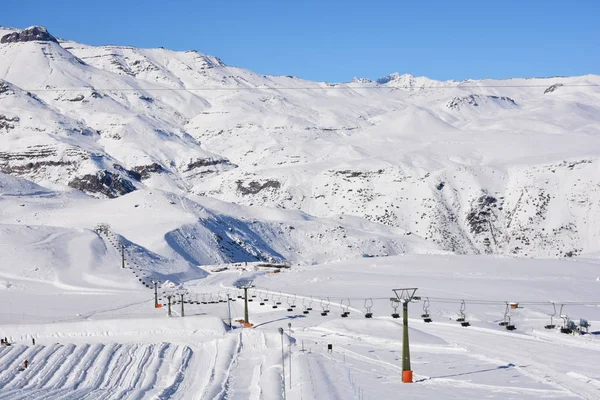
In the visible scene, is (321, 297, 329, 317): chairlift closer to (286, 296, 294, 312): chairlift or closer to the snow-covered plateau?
the snow-covered plateau

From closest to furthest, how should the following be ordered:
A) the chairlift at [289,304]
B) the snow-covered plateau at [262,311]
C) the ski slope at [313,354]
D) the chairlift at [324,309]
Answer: the ski slope at [313,354] < the snow-covered plateau at [262,311] < the chairlift at [324,309] < the chairlift at [289,304]

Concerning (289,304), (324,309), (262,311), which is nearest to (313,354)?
(324,309)

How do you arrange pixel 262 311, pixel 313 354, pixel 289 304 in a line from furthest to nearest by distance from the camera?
pixel 289 304
pixel 262 311
pixel 313 354

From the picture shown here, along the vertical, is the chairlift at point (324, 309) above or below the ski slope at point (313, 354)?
above

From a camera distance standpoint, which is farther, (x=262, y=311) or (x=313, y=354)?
(x=262, y=311)

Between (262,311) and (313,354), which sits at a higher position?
(262,311)

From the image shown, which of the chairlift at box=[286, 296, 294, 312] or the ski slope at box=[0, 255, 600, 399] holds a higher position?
the chairlift at box=[286, 296, 294, 312]

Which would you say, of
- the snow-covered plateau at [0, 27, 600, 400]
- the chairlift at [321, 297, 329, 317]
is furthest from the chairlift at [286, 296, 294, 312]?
the chairlift at [321, 297, 329, 317]

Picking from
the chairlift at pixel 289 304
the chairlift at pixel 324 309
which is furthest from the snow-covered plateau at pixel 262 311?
the chairlift at pixel 324 309

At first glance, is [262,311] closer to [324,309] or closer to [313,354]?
[324,309]

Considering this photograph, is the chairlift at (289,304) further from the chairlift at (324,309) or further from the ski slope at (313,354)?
the chairlift at (324,309)

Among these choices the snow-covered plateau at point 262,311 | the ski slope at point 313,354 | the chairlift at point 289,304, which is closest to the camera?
the ski slope at point 313,354

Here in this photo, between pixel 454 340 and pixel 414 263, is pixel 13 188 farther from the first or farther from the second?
pixel 454 340

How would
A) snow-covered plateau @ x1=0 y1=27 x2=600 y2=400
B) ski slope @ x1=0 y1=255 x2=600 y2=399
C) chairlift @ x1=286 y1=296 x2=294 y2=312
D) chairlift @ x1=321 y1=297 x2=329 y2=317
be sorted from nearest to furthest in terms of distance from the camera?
ski slope @ x1=0 y1=255 x2=600 y2=399 → snow-covered plateau @ x1=0 y1=27 x2=600 y2=400 → chairlift @ x1=321 y1=297 x2=329 y2=317 → chairlift @ x1=286 y1=296 x2=294 y2=312
